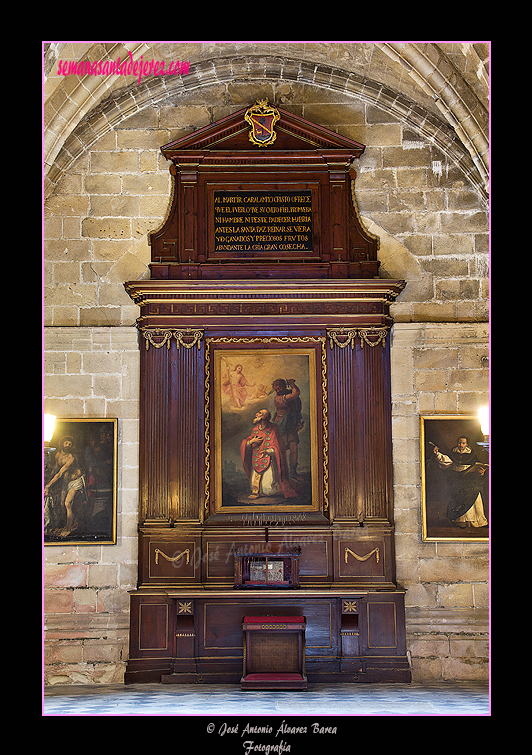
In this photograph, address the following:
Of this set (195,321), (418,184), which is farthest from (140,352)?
(418,184)

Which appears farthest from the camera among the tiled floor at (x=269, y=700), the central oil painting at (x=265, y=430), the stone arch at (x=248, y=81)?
the stone arch at (x=248, y=81)

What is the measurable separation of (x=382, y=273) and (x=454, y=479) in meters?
2.23

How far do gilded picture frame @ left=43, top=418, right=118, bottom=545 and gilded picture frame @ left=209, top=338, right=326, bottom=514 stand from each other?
104 cm

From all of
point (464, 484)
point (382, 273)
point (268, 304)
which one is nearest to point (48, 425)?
point (268, 304)

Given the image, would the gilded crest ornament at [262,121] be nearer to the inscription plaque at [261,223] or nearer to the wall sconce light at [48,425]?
the inscription plaque at [261,223]

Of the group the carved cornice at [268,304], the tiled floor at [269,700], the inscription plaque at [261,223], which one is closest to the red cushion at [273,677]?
the tiled floor at [269,700]

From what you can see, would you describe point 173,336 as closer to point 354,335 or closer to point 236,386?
point 236,386

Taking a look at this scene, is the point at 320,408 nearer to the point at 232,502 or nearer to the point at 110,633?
the point at 232,502

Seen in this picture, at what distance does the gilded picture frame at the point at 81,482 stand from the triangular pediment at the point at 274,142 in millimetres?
2982

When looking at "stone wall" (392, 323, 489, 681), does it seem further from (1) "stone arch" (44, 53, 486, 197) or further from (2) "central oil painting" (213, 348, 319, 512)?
(1) "stone arch" (44, 53, 486, 197)

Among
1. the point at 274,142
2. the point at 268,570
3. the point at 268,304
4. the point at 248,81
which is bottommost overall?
the point at 268,570

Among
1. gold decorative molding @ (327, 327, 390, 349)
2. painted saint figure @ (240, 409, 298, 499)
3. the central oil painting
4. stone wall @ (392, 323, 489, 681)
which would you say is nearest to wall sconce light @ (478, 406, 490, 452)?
stone wall @ (392, 323, 489, 681)

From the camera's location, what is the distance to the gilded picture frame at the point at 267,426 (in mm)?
Result: 6934

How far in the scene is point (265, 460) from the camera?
6.98m
